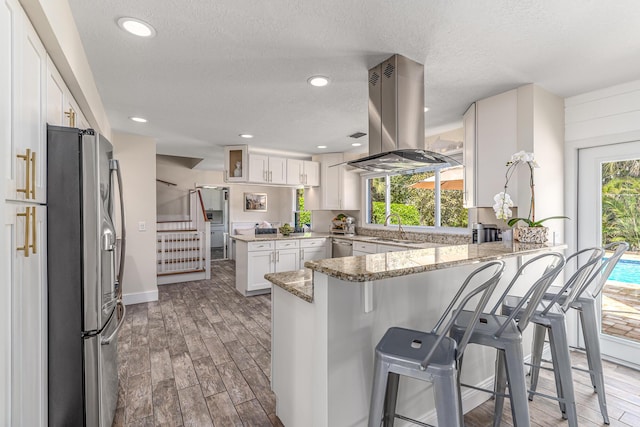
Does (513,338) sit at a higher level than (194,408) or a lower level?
higher

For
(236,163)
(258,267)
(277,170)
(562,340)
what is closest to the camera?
(562,340)

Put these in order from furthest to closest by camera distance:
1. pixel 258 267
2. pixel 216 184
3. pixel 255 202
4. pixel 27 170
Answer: pixel 255 202 → pixel 216 184 → pixel 258 267 → pixel 27 170

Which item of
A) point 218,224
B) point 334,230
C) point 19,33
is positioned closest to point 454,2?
point 19,33

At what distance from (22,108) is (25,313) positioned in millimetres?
755

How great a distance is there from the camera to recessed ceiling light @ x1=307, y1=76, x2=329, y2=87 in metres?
2.39

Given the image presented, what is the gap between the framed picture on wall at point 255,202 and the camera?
8227 mm

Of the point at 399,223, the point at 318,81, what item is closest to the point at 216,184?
the point at 399,223

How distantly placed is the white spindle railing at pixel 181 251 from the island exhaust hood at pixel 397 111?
4405 mm

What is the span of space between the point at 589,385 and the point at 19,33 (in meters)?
3.82

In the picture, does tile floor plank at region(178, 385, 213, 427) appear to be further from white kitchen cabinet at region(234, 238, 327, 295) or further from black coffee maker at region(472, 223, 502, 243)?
black coffee maker at region(472, 223, 502, 243)

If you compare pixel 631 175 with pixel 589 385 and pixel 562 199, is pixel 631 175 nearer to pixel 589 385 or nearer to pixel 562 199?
pixel 562 199

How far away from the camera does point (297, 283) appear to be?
1736mm

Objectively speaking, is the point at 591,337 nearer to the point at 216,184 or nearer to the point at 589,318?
the point at 589,318

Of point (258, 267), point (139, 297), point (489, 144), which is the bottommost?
point (139, 297)
